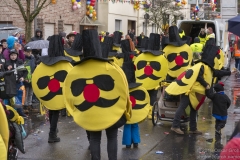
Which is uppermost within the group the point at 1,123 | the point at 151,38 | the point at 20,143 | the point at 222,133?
the point at 151,38

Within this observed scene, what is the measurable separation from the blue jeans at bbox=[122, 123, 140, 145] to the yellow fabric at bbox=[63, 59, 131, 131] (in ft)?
5.89

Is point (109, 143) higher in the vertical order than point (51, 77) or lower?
lower

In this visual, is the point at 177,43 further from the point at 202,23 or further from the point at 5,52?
the point at 202,23

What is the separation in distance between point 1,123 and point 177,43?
784 cm

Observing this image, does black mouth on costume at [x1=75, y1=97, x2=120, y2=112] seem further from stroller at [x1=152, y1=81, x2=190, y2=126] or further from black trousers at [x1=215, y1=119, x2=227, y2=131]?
stroller at [x1=152, y1=81, x2=190, y2=126]

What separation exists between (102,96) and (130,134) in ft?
6.85

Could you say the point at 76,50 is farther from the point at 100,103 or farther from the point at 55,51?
the point at 100,103

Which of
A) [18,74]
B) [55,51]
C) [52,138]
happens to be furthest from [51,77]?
[18,74]

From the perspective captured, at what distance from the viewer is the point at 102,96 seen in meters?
6.52

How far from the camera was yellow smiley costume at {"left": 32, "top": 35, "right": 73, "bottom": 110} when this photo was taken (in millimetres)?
8594

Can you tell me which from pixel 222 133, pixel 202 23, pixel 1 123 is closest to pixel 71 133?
pixel 222 133

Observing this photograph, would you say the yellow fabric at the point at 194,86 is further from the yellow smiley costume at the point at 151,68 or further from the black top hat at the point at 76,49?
the black top hat at the point at 76,49

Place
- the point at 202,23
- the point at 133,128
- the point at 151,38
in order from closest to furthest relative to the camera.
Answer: the point at 133,128 < the point at 151,38 < the point at 202,23

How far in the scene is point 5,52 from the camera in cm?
1188
